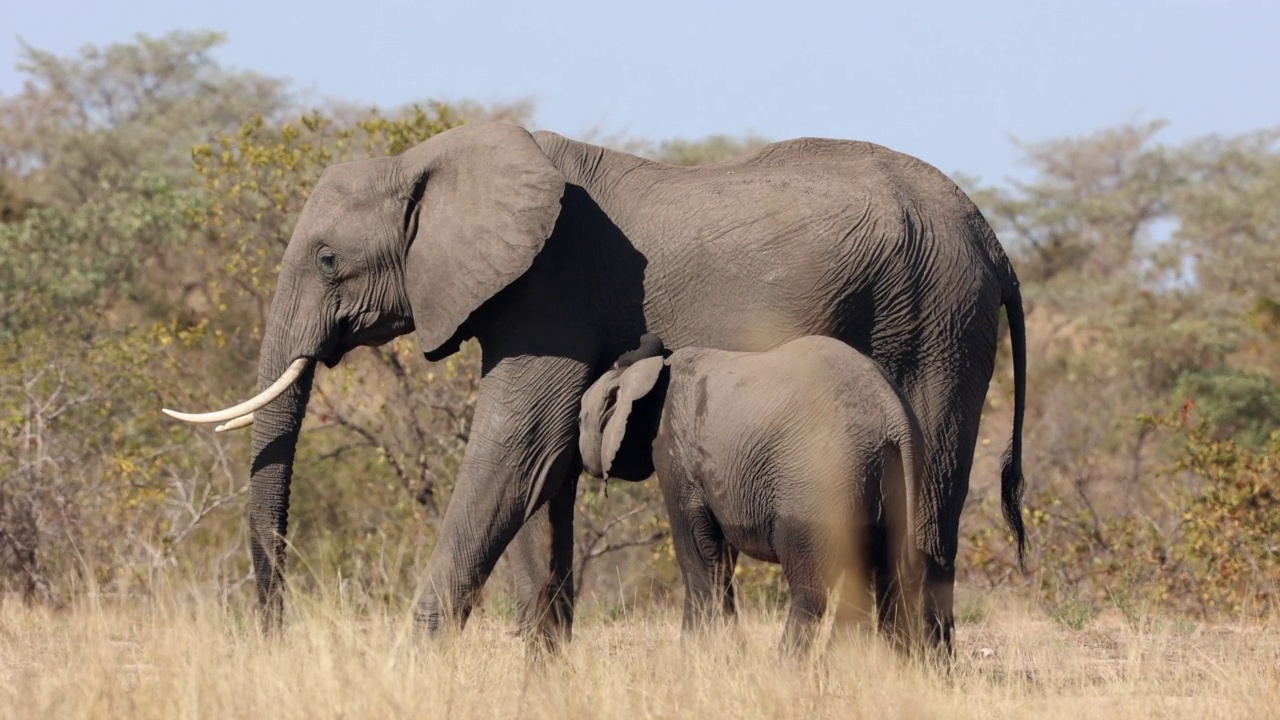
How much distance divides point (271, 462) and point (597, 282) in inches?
64.5

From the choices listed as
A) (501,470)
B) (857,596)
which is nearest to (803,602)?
(857,596)

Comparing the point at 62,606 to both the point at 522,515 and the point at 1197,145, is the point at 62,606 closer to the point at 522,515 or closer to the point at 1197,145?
the point at 522,515

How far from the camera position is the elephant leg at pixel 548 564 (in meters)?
8.16

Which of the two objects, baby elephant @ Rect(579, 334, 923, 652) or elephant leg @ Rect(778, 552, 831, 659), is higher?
baby elephant @ Rect(579, 334, 923, 652)

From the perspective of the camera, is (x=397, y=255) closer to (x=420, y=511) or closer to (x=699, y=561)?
(x=699, y=561)

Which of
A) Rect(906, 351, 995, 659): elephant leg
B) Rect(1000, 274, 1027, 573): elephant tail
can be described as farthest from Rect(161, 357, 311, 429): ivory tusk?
Rect(1000, 274, 1027, 573): elephant tail

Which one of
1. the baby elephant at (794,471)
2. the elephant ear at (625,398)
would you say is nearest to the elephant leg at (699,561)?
the baby elephant at (794,471)

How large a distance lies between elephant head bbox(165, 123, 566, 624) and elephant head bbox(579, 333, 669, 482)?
1.80 feet

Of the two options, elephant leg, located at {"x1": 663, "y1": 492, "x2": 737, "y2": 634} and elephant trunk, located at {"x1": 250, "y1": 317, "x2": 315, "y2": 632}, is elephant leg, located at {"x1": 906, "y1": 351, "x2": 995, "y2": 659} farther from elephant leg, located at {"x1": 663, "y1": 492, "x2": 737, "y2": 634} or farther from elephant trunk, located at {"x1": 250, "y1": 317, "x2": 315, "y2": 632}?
elephant trunk, located at {"x1": 250, "y1": 317, "x2": 315, "y2": 632}

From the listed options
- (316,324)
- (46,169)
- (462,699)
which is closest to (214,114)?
(46,169)

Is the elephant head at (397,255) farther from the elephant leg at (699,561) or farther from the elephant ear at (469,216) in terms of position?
the elephant leg at (699,561)

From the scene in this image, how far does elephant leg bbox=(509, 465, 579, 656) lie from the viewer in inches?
321

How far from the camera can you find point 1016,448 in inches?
320

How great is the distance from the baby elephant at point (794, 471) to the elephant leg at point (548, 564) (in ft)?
3.33
